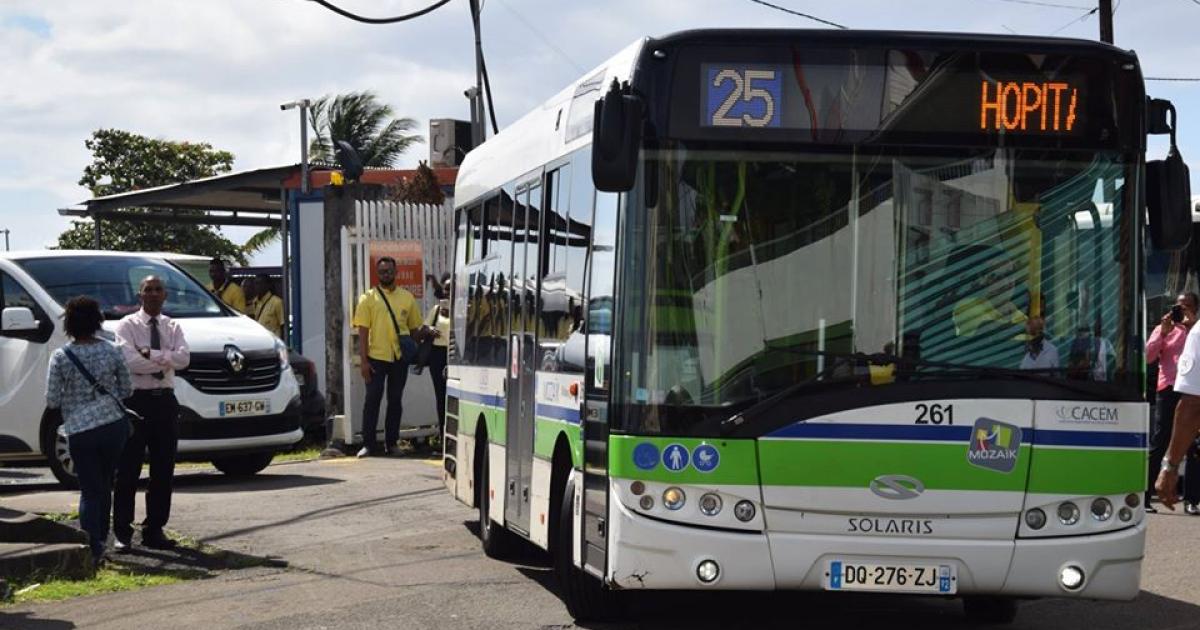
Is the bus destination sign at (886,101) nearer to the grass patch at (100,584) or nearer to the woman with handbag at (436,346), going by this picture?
the grass patch at (100,584)

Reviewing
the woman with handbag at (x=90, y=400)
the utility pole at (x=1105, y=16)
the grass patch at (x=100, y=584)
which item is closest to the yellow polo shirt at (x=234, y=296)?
the woman with handbag at (x=90, y=400)

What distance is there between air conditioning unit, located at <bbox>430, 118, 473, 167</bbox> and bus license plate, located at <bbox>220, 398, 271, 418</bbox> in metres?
12.0

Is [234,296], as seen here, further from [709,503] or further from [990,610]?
[709,503]

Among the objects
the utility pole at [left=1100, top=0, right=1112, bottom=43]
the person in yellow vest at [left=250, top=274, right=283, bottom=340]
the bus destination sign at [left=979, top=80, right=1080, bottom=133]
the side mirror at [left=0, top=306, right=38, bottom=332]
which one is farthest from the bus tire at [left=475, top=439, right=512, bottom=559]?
the utility pole at [left=1100, top=0, right=1112, bottom=43]

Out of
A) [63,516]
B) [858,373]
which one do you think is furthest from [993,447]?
[63,516]

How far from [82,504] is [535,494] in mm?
3078

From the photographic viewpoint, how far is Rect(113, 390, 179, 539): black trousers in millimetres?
12867

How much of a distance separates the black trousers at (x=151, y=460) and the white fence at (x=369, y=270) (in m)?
8.01

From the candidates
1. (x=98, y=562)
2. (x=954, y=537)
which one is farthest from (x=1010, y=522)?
(x=98, y=562)

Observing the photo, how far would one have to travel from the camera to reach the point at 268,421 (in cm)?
1772

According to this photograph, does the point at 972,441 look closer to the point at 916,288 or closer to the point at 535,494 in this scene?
the point at 916,288

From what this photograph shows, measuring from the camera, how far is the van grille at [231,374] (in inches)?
678

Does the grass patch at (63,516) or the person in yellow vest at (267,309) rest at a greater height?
the person in yellow vest at (267,309)

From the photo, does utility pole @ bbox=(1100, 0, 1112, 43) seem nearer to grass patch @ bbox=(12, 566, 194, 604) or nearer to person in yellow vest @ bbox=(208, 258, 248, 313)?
person in yellow vest @ bbox=(208, 258, 248, 313)
